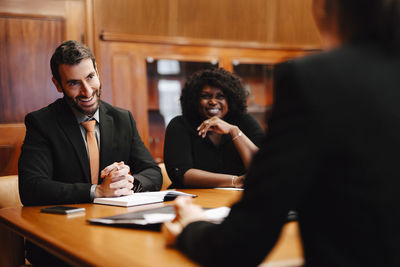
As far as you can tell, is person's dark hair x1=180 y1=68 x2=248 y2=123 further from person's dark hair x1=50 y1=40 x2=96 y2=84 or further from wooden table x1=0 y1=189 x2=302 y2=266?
wooden table x1=0 y1=189 x2=302 y2=266

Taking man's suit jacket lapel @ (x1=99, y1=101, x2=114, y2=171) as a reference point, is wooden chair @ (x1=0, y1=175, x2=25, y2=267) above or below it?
below

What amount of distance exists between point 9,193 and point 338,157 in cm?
191

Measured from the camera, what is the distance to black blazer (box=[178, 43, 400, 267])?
68cm

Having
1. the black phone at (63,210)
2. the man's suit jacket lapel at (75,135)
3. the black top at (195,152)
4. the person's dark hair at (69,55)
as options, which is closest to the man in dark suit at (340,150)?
the black phone at (63,210)

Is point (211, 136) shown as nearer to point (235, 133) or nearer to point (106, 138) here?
point (235, 133)

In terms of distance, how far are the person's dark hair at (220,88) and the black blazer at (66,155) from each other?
24.4 inches

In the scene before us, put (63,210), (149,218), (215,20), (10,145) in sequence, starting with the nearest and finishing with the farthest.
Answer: (149,218) → (63,210) → (10,145) → (215,20)

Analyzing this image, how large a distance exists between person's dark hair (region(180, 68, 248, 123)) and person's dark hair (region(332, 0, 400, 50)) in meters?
2.19

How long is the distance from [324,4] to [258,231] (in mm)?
396

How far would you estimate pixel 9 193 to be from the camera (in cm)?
219

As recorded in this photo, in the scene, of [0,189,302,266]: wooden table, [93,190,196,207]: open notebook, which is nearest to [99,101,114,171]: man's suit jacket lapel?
[93,190,196,207]: open notebook

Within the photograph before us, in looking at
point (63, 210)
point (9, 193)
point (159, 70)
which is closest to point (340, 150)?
point (63, 210)

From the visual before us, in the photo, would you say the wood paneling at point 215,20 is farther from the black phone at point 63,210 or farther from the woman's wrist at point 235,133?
the black phone at point 63,210

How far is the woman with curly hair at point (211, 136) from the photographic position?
2.52 metres
